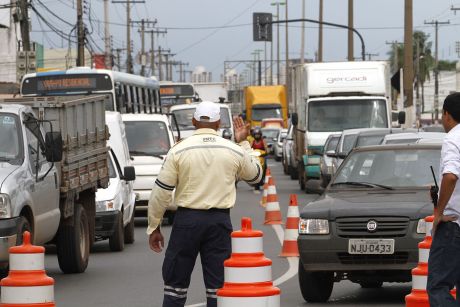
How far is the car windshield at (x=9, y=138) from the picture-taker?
48.5 feet

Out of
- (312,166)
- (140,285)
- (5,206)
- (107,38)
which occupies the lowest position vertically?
(312,166)

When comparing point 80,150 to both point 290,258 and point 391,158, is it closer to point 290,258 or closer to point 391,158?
point 290,258

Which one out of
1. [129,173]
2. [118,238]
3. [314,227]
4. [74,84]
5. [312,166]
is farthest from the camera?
[312,166]

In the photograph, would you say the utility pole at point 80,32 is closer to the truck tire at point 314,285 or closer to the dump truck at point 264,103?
the dump truck at point 264,103

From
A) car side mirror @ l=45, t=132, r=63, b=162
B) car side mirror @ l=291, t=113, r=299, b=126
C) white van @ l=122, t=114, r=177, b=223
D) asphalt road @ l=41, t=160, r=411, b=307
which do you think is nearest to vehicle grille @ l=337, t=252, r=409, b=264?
asphalt road @ l=41, t=160, r=411, b=307

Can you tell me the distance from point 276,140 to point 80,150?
53.4 m

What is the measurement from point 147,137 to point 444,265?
18.1m

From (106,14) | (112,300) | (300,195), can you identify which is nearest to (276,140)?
(106,14)

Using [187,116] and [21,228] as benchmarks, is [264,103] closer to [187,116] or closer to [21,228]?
[187,116]

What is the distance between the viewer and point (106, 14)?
77.8 m

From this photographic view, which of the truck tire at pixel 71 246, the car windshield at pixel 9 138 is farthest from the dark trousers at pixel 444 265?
the truck tire at pixel 71 246

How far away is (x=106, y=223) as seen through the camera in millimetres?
19422

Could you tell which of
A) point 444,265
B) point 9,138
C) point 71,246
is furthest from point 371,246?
point 71,246

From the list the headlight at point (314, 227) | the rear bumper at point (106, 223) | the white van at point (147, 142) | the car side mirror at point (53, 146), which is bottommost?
the rear bumper at point (106, 223)
